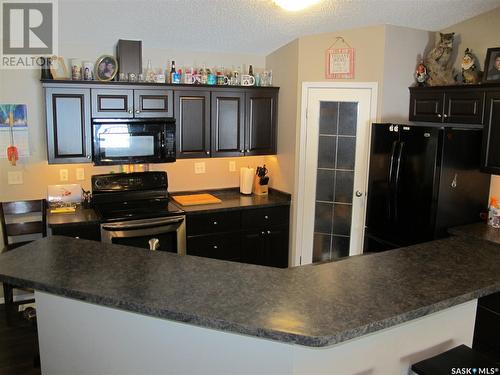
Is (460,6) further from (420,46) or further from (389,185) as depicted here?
(389,185)

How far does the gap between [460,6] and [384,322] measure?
9.66ft

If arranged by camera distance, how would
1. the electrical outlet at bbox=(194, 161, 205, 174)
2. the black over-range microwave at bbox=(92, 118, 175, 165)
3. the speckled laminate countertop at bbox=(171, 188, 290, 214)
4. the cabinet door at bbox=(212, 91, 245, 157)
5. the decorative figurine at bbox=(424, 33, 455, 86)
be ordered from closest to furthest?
the decorative figurine at bbox=(424, 33, 455, 86) → the black over-range microwave at bbox=(92, 118, 175, 165) → the speckled laminate countertop at bbox=(171, 188, 290, 214) → the cabinet door at bbox=(212, 91, 245, 157) → the electrical outlet at bbox=(194, 161, 205, 174)

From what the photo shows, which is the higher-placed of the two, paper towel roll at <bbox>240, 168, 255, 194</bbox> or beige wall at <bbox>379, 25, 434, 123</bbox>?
beige wall at <bbox>379, 25, 434, 123</bbox>

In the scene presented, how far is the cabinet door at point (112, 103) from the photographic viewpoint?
3847mm

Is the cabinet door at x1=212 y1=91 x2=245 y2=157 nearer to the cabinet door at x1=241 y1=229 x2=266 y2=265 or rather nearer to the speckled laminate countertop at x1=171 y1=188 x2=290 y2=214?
the speckled laminate countertop at x1=171 y1=188 x2=290 y2=214

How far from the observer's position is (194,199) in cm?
434

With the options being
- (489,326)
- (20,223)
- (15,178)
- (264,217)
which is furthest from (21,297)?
(489,326)

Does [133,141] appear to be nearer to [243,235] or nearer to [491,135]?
[243,235]

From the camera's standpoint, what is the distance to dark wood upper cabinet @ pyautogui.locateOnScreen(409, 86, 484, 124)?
11.2 ft

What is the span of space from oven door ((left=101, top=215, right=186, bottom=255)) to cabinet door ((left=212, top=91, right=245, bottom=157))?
2.83 feet

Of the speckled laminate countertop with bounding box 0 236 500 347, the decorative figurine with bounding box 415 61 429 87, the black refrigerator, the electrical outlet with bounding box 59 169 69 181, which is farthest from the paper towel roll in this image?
the speckled laminate countertop with bounding box 0 236 500 347

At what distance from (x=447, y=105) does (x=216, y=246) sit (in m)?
2.32

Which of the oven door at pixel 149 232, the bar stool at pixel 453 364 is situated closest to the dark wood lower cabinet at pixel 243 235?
the oven door at pixel 149 232

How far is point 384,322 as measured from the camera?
154cm
